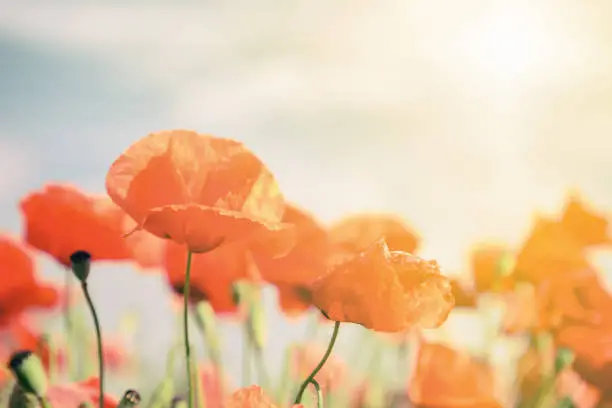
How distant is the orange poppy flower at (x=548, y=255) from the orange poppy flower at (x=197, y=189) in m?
0.34

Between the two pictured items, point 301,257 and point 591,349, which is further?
point 591,349

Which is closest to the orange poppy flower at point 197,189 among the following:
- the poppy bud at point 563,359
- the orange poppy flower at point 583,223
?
the poppy bud at point 563,359

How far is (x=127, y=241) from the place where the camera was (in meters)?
0.54

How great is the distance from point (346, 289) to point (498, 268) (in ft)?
1.16

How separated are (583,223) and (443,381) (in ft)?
0.81

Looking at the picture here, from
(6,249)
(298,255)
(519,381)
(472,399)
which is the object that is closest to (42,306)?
(6,249)

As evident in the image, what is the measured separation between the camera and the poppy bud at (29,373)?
0.44m

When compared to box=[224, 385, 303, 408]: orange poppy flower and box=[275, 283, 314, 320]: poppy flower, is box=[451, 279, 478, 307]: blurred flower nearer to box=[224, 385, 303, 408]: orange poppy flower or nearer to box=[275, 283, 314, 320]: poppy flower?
box=[275, 283, 314, 320]: poppy flower

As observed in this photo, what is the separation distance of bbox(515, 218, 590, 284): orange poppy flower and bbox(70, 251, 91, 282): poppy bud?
1.36ft

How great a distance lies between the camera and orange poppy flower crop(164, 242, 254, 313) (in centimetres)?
58

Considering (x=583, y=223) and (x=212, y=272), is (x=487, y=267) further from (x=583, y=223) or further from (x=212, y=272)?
(x=212, y=272)

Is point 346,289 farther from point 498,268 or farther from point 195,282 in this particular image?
point 498,268

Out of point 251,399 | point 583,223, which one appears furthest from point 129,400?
point 583,223

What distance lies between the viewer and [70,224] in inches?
20.7
